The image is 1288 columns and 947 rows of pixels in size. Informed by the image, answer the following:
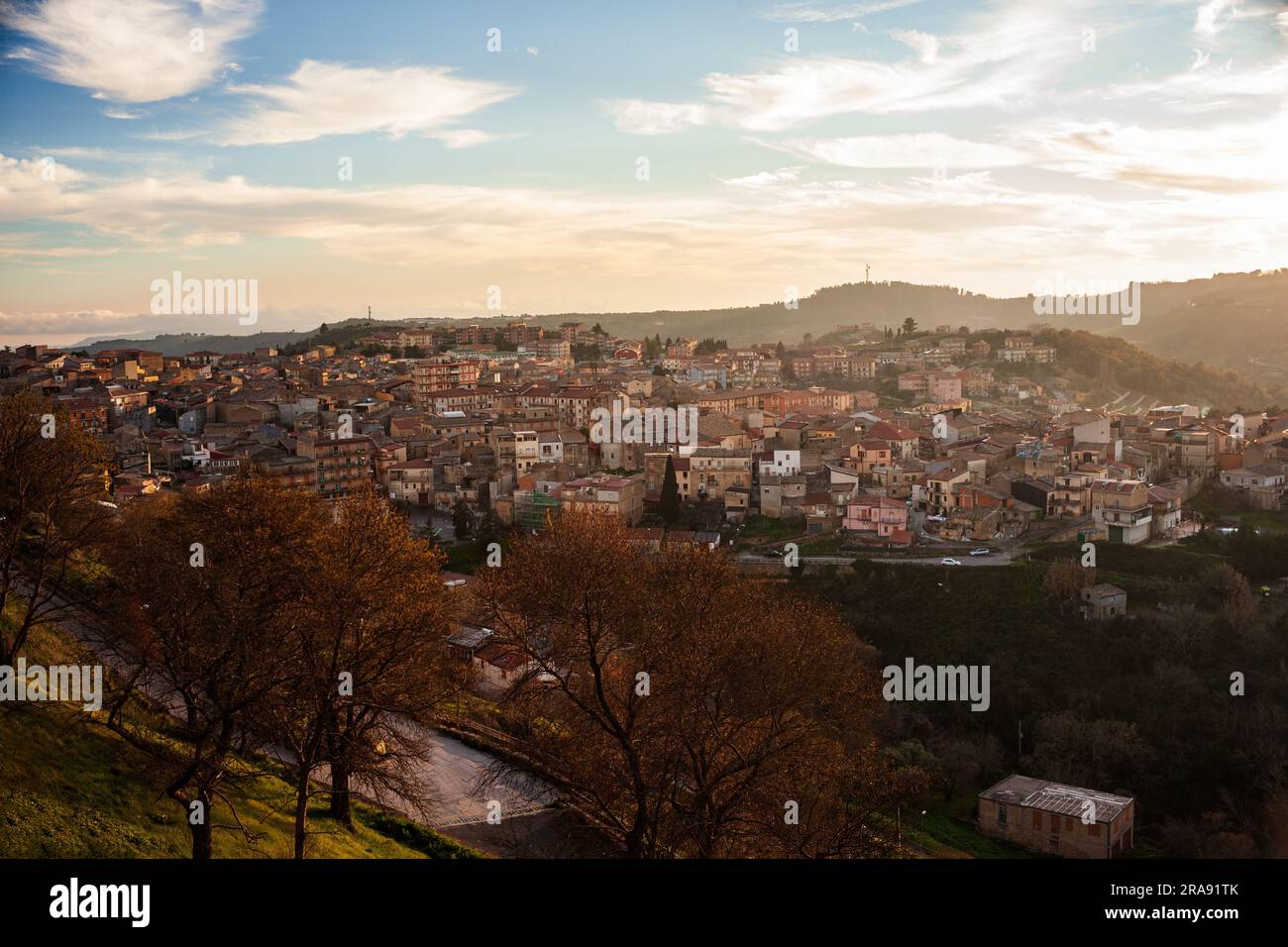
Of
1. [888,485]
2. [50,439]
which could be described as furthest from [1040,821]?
[888,485]

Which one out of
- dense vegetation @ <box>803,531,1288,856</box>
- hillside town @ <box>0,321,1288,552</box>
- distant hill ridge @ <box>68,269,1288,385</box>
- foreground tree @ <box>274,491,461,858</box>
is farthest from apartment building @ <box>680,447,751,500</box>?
distant hill ridge @ <box>68,269,1288,385</box>

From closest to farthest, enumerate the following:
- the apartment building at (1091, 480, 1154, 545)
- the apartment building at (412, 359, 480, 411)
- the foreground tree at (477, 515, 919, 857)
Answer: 1. the foreground tree at (477, 515, 919, 857)
2. the apartment building at (1091, 480, 1154, 545)
3. the apartment building at (412, 359, 480, 411)

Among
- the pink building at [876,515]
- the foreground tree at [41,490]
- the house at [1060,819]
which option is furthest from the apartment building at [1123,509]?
the foreground tree at [41,490]

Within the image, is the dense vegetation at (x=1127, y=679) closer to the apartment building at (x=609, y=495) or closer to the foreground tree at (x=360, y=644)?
the apartment building at (x=609, y=495)

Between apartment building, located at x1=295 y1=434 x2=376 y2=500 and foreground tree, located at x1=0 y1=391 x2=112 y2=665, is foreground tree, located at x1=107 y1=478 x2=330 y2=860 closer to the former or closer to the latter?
foreground tree, located at x1=0 y1=391 x2=112 y2=665

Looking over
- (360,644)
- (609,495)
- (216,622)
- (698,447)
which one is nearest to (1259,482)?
(698,447)
